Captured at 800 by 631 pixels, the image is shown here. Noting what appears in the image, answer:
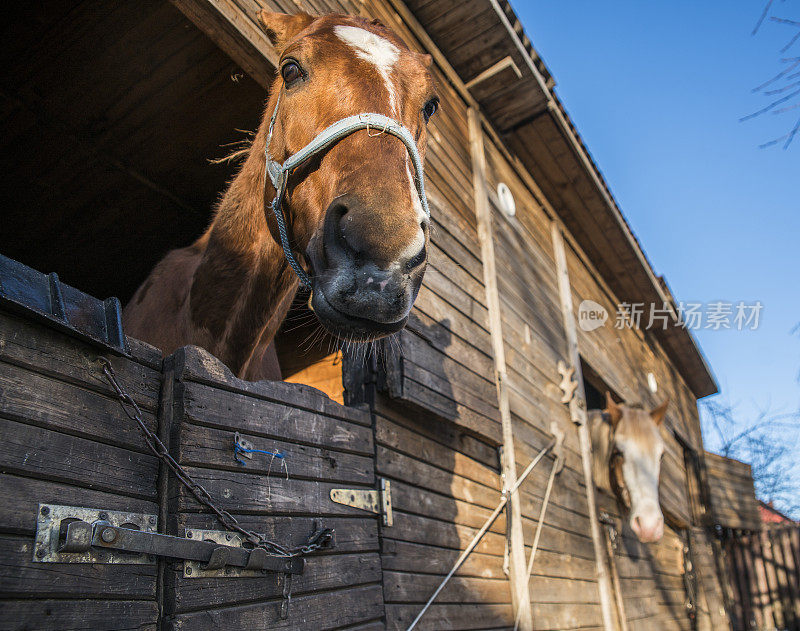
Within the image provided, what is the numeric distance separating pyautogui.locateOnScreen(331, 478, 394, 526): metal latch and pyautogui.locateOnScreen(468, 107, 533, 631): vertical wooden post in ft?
4.58

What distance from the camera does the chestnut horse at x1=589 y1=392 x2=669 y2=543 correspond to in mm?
5898

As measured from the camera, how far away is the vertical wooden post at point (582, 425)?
5.20 meters

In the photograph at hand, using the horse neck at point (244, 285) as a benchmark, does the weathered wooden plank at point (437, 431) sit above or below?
below

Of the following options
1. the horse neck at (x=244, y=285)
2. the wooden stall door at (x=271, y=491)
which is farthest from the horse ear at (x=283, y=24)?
the wooden stall door at (x=271, y=491)

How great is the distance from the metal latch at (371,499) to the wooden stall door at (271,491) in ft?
0.09

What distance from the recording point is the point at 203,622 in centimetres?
161

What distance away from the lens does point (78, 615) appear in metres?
1.33

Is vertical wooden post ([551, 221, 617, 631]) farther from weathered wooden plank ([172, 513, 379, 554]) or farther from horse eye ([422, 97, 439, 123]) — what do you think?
horse eye ([422, 97, 439, 123])

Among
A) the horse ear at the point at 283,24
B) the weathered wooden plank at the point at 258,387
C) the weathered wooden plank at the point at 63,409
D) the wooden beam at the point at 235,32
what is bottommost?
the weathered wooden plank at the point at 63,409

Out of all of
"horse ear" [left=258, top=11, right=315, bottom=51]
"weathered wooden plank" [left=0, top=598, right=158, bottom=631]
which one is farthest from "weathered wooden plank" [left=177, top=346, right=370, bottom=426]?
"horse ear" [left=258, top=11, right=315, bottom=51]

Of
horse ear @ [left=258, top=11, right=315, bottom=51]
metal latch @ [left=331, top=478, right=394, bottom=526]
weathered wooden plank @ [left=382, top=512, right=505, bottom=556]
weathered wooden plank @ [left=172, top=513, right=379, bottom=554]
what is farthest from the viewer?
weathered wooden plank @ [left=382, top=512, right=505, bottom=556]

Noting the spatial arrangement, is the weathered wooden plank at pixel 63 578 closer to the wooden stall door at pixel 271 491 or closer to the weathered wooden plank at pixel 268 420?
the wooden stall door at pixel 271 491

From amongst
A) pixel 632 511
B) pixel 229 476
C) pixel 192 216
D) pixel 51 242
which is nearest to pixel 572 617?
pixel 632 511

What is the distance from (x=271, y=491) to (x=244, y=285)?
814mm
